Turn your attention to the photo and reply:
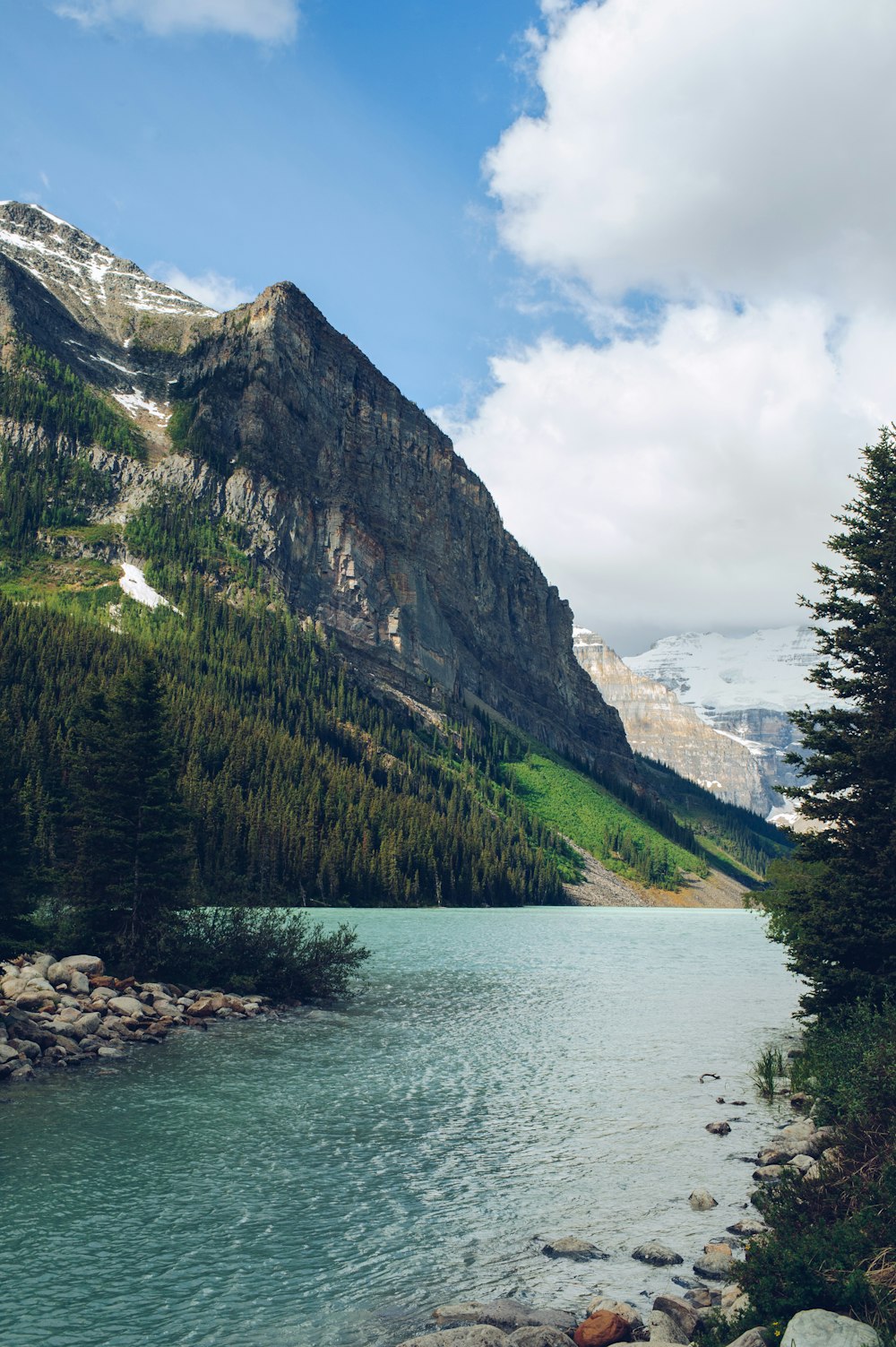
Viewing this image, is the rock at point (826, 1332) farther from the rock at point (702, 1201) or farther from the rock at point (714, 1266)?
the rock at point (702, 1201)

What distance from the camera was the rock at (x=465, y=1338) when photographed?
508 inches

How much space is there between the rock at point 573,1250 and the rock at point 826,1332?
718 centimetres

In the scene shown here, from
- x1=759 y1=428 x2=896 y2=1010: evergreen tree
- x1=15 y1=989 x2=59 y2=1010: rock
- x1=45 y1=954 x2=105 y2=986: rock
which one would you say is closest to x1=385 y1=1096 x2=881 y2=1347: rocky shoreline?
x1=759 y1=428 x2=896 y2=1010: evergreen tree

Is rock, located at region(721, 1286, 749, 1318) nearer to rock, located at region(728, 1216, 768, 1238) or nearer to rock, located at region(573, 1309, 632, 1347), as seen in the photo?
rock, located at region(573, 1309, 632, 1347)

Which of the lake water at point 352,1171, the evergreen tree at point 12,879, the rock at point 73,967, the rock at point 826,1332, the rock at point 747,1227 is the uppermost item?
the evergreen tree at point 12,879

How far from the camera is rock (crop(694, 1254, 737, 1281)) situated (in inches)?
640

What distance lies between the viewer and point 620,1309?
14156mm

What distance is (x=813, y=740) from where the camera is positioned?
30781mm

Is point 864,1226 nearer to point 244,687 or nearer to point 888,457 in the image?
point 888,457

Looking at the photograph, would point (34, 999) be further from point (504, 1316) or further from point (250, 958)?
point (504, 1316)

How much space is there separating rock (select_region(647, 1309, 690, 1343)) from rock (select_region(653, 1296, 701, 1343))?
0.05m

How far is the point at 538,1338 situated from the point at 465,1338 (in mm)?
1099

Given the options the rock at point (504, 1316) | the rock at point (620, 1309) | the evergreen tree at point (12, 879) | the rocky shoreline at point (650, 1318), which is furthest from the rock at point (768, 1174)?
the evergreen tree at point (12, 879)

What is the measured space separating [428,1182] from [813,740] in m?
19.1
